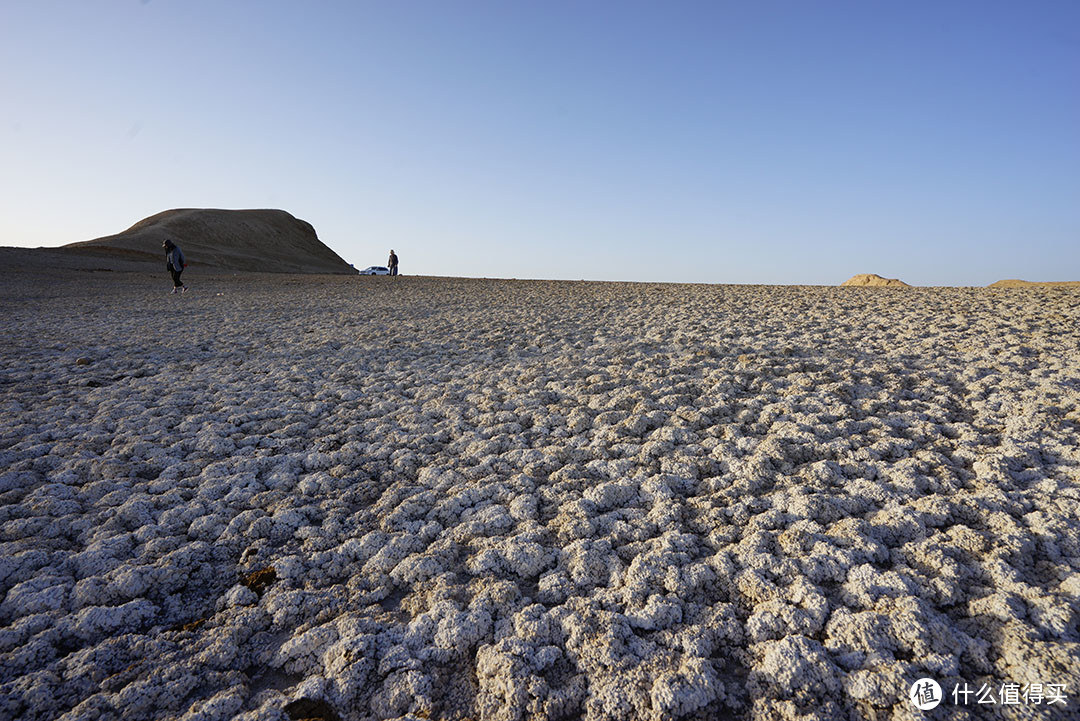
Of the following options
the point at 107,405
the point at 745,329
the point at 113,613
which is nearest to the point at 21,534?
the point at 113,613

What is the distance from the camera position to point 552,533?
13.0 feet

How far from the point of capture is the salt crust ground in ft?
→ 8.99

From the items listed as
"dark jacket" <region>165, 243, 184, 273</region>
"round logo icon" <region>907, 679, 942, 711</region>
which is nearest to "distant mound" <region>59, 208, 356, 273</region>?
"dark jacket" <region>165, 243, 184, 273</region>

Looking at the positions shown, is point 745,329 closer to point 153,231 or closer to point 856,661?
point 856,661

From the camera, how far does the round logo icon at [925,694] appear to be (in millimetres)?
2511

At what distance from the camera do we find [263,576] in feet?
11.8

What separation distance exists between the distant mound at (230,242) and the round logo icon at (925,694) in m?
45.8

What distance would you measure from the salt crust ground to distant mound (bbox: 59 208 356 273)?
40.6 m

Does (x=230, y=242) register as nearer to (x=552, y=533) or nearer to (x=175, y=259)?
→ (x=175, y=259)

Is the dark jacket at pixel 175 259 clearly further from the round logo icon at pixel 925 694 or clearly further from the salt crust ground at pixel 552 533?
the round logo icon at pixel 925 694

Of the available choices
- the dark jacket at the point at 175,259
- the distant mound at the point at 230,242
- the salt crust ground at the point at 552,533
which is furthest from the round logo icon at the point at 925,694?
the distant mound at the point at 230,242

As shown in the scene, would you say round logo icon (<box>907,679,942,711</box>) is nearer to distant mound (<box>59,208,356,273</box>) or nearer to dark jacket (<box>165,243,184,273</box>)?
dark jacket (<box>165,243,184,273</box>)

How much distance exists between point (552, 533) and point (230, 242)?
68908 millimetres

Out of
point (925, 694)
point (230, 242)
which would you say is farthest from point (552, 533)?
point (230, 242)
